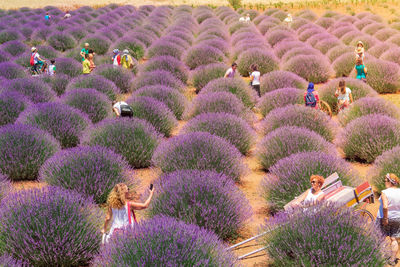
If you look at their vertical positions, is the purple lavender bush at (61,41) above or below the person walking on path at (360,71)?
below

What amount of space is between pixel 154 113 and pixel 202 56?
300 inches

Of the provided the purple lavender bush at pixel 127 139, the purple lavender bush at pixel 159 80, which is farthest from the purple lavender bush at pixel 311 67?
the purple lavender bush at pixel 127 139

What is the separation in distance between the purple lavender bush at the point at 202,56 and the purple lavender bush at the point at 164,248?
1317 cm

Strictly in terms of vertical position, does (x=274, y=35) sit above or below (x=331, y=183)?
below

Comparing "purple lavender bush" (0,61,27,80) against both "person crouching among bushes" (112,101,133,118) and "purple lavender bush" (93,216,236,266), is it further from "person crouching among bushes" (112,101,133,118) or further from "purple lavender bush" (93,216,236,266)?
"purple lavender bush" (93,216,236,266)

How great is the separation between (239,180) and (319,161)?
1657 mm

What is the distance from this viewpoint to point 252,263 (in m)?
4.95

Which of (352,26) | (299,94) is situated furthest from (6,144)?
(352,26)

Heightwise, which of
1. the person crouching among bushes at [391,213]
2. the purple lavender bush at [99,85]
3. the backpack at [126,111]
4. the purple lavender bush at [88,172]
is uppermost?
the person crouching among bushes at [391,213]

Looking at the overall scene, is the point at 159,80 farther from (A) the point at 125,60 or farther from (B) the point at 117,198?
(B) the point at 117,198

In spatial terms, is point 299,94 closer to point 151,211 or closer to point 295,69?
point 295,69

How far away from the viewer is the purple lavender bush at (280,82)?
12898mm

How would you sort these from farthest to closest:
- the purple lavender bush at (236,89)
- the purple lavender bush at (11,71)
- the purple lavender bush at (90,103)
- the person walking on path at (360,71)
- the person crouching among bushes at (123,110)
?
1. the purple lavender bush at (11,71)
2. the person walking on path at (360,71)
3. the purple lavender bush at (236,89)
4. the purple lavender bush at (90,103)
5. the person crouching among bushes at (123,110)

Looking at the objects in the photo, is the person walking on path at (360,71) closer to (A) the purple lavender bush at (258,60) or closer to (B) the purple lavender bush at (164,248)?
(A) the purple lavender bush at (258,60)
